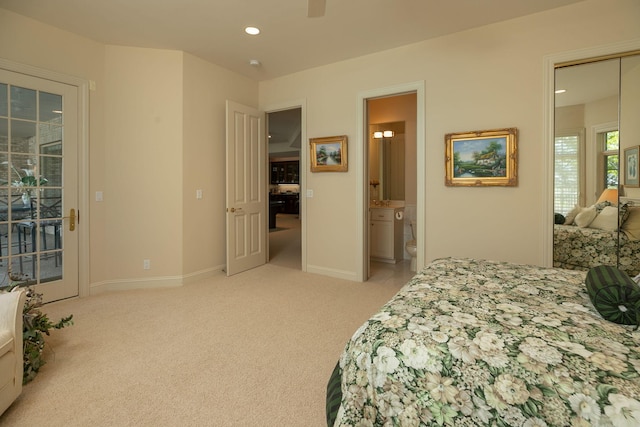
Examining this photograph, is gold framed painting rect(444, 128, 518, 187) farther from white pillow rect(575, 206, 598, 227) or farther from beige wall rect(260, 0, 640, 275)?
white pillow rect(575, 206, 598, 227)

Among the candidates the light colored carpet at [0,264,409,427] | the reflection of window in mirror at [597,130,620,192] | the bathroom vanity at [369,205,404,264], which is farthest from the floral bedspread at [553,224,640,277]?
the bathroom vanity at [369,205,404,264]

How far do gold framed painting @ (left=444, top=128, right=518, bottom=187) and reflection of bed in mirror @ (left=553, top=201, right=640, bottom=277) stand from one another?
64 cm

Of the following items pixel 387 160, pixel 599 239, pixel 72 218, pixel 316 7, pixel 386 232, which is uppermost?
pixel 316 7

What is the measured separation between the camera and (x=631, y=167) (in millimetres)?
2711

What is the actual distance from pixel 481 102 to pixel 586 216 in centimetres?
146

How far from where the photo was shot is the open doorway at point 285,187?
595 cm

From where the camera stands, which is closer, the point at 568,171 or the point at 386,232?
the point at 568,171

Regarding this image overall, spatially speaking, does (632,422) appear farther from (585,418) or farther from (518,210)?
(518,210)

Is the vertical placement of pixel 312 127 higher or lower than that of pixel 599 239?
higher

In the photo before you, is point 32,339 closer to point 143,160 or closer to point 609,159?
point 143,160

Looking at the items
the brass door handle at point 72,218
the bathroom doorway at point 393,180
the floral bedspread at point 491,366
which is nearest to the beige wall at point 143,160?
the brass door handle at point 72,218

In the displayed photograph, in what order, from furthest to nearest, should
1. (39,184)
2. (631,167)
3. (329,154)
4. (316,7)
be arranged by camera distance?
1. (329,154)
2. (39,184)
3. (631,167)
4. (316,7)

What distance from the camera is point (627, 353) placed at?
3.51 feet

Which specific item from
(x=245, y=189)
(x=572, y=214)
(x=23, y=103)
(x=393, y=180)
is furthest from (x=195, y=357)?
(x=393, y=180)
